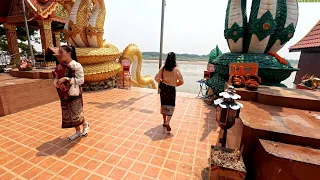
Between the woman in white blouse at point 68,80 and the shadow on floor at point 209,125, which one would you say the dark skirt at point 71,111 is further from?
the shadow on floor at point 209,125

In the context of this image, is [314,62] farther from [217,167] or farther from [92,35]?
[92,35]

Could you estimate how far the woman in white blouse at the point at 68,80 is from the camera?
8.82 feet

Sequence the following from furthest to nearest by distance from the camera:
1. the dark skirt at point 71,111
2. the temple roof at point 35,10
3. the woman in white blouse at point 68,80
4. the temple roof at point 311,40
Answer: the temple roof at point 35,10 < the temple roof at point 311,40 < the dark skirt at point 71,111 < the woman in white blouse at point 68,80

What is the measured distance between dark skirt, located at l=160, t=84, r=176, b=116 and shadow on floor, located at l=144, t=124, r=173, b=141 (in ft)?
1.56

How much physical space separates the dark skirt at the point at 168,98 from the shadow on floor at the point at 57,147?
1957 millimetres

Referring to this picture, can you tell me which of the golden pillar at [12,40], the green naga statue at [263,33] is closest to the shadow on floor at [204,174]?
the green naga statue at [263,33]

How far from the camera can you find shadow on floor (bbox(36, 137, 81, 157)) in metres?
2.74

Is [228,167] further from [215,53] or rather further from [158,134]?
[215,53]

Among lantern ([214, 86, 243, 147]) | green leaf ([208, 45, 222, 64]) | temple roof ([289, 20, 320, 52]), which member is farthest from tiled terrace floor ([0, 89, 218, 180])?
temple roof ([289, 20, 320, 52])

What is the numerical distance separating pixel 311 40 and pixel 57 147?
1200 centimetres

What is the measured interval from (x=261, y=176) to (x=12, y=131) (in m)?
4.79

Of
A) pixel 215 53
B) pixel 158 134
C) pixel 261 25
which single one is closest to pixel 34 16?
pixel 215 53

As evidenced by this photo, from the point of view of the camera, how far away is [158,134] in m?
3.49

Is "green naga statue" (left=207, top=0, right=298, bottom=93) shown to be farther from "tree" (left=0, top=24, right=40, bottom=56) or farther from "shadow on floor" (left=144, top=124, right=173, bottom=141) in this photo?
"tree" (left=0, top=24, right=40, bottom=56)
